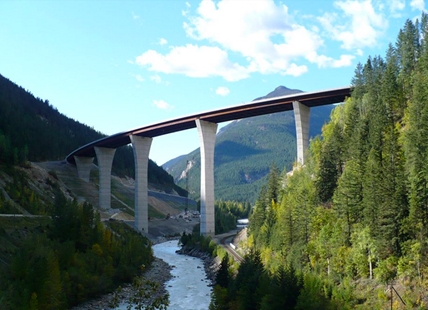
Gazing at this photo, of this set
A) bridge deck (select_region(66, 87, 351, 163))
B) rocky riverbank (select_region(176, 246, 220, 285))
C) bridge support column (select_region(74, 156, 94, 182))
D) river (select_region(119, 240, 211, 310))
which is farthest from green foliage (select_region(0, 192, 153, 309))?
bridge support column (select_region(74, 156, 94, 182))

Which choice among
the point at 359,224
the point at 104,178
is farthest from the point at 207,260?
the point at 104,178

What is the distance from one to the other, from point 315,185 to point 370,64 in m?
26.6

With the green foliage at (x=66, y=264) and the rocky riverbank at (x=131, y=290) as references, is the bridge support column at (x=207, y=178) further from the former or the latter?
the green foliage at (x=66, y=264)

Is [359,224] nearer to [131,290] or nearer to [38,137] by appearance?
[131,290]

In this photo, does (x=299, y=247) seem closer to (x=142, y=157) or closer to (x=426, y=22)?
(x=426, y=22)

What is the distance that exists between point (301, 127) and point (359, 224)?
2909 cm

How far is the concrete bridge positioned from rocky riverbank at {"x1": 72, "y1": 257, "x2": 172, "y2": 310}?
16.8 m

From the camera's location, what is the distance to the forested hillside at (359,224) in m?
32.9

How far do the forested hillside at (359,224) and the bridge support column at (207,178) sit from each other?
2057cm

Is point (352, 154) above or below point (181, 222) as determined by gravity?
above

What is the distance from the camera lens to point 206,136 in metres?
80.6

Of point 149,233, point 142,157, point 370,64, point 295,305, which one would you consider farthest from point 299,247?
point 149,233

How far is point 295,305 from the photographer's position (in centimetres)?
3091

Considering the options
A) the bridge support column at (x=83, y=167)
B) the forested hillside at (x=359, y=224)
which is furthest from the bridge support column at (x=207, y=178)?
the bridge support column at (x=83, y=167)
